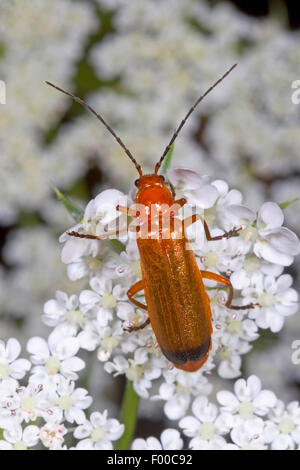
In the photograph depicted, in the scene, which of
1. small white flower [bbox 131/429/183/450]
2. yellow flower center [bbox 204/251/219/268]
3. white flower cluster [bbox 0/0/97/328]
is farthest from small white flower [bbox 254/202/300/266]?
white flower cluster [bbox 0/0/97/328]

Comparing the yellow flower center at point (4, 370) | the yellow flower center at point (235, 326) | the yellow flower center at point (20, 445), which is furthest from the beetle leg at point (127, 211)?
the yellow flower center at point (20, 445)

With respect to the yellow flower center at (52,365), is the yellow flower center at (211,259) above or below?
above

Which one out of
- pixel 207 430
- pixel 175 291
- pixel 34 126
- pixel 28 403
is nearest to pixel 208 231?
pixel 175 291

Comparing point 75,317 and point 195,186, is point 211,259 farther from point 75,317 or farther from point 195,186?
point 75,317

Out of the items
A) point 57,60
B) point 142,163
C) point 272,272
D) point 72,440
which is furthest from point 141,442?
point 57,60

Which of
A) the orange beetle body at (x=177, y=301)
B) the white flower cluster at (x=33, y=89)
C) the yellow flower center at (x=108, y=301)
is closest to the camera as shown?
the orange beetle body at (x=177, y=301)

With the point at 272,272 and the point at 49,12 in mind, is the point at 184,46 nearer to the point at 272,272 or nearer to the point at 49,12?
the point at 49,12

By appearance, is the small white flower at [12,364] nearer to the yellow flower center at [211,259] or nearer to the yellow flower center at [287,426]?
the yellow flower center at [211,259]
